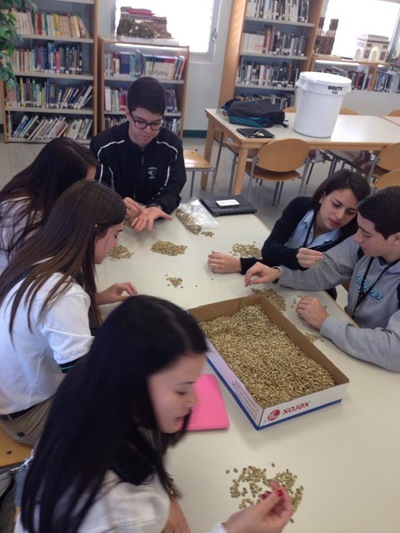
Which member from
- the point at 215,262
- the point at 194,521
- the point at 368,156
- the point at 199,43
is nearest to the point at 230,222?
the point at 215,262

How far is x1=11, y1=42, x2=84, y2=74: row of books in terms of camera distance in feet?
14.4

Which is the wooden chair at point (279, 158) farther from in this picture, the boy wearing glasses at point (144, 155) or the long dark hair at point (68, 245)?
the long dark hair at point (68, 245)

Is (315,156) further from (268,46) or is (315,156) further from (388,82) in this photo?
(388,82)

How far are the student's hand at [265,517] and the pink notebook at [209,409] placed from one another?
0.26 meters

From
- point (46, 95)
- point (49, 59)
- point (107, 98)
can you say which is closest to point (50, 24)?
point (49, 59)

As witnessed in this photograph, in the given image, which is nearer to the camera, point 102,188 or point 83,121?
point 102,188

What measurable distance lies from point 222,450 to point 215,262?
2.63ft

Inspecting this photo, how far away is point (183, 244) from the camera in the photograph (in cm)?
189

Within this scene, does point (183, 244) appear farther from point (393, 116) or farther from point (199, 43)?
point (199, 43)

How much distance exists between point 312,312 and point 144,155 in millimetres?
1330

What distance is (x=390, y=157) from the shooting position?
3793 millimetres

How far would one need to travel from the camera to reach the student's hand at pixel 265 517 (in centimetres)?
80

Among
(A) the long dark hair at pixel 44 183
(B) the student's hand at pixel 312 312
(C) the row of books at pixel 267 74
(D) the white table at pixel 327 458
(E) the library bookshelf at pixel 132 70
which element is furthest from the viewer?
(C) the row of books at pixel 267 74

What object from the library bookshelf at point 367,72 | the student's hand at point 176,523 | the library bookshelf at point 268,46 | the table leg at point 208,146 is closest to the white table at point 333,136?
the table leg at point 208,146
